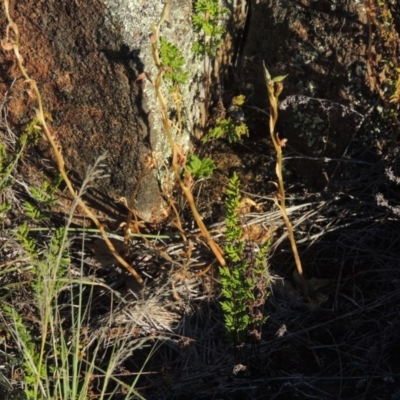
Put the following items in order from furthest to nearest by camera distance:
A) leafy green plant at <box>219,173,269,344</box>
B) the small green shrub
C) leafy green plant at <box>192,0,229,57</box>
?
leafy green plant at <box>192,0,229,57</box>, the small green shrub, leafy green plant at <box>219,173,269,344</box>

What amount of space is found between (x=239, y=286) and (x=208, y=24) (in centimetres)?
98

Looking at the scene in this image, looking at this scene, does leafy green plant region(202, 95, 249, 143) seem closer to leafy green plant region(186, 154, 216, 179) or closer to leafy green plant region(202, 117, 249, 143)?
leafy green plant region(202, 117, 249, 143)

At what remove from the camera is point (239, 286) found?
2.66 metres

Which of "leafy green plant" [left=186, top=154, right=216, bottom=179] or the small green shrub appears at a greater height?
the small green shrub

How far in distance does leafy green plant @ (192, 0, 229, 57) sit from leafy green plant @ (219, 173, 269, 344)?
2.05ft

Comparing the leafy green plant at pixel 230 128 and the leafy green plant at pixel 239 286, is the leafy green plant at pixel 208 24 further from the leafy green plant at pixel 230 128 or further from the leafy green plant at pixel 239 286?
the leafy green plant at pixel 239 286

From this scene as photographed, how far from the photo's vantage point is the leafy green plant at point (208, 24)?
3.01 m

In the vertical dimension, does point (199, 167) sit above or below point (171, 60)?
below

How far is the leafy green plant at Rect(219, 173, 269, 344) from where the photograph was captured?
2.64 m

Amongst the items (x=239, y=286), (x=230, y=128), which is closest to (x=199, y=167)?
(x=230, y=128)

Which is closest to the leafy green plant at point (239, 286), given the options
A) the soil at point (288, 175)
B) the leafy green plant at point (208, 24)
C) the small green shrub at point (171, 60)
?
the soil at point (288, 175)

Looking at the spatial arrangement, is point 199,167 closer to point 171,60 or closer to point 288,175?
point 171,60

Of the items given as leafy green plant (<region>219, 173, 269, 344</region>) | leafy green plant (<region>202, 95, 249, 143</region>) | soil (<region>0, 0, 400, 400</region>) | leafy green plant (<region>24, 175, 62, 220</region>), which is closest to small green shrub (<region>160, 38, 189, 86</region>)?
soil (<region>0, 0, 400, 400</region>)

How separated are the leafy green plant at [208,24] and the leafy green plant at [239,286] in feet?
2.05
